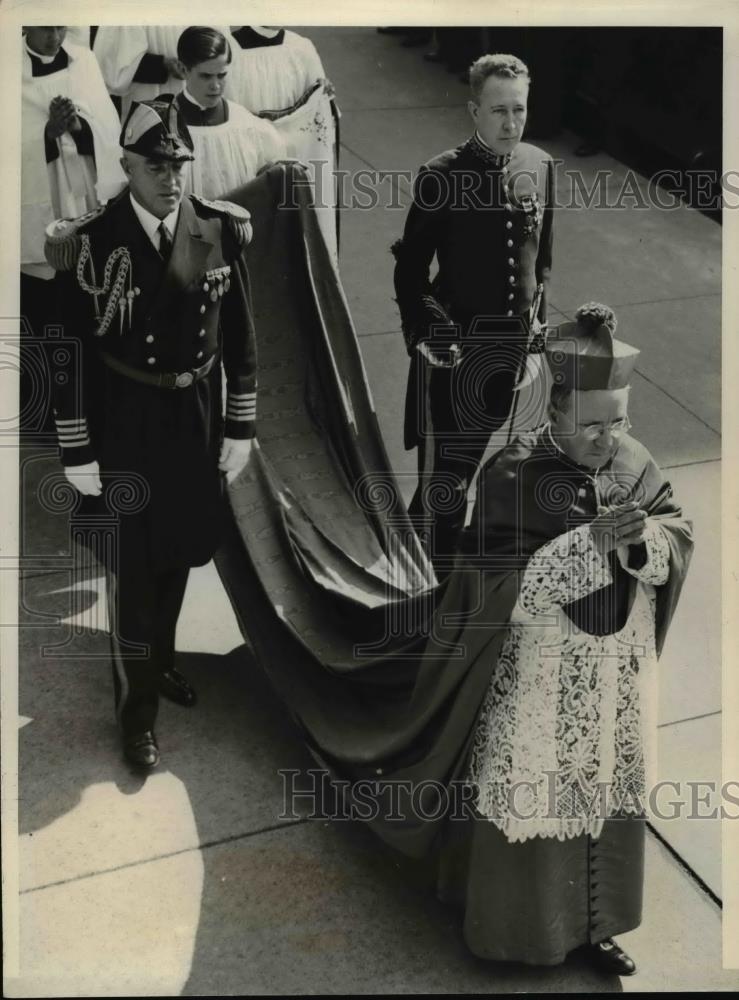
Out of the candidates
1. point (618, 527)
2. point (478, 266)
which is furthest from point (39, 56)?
point (618, 527)

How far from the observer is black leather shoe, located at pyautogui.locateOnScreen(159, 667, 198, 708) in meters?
4.61

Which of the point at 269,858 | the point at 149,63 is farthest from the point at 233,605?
the point at 149,63

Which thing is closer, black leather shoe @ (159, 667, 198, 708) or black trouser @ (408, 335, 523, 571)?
black trouser @ (408, 335, 523, 571)

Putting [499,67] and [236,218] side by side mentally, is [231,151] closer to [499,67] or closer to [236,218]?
[236,218]

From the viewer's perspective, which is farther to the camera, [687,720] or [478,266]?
[687,720]

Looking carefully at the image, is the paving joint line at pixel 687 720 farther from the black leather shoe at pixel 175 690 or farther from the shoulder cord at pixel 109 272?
the shoulder cord at pixel 109 272

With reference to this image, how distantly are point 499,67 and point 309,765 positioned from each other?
1.85 metres

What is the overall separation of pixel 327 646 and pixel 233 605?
0.29 metres

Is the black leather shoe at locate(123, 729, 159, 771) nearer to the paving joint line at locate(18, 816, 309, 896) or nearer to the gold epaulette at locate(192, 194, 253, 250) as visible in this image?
the paving joint line at locate(18, 816, 309, 896)

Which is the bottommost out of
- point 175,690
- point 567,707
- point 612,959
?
point 612,959

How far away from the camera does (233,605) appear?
4.59 metres

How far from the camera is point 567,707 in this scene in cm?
383

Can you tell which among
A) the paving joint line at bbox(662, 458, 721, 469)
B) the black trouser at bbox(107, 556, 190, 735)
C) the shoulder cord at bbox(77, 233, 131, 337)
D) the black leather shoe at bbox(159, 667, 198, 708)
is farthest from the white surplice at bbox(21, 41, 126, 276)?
the paving joint line at bbox(662, 458, 721, 469)

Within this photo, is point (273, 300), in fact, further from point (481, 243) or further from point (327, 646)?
point (327, 646)
